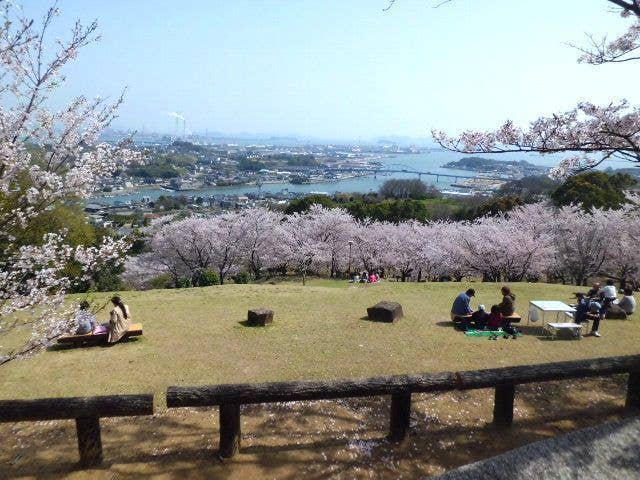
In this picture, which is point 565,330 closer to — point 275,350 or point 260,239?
point 275,350

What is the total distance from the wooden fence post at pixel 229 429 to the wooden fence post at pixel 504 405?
284 cm

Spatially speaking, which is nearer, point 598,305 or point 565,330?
point 565,330

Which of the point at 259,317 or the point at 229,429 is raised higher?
the point at 229,429

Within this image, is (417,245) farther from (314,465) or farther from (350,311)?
(314,465)

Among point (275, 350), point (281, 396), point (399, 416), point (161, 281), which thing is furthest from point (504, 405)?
point (161, 281)

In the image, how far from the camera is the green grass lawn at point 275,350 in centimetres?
727

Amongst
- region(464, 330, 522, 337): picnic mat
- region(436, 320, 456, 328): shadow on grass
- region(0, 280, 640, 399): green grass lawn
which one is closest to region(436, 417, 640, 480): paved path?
region(0, 280, 640, 399): green grass lawn

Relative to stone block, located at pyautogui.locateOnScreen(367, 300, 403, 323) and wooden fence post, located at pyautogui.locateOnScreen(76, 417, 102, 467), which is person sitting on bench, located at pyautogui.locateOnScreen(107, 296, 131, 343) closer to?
wooden fence post, located at pyautogui.locateOnScreen(76, 417, 102, 467)

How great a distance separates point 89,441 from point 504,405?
4369mm

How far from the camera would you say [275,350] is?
8.53 m

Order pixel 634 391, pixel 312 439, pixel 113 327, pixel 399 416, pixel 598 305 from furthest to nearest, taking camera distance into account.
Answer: pixel 598 305, pixel 113 327, pixel 634 391, pixel 312 439, pixel 399 416

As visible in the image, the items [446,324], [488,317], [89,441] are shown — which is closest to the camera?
[89,441]

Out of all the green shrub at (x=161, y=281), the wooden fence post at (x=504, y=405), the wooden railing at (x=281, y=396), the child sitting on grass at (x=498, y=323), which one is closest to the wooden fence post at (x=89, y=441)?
the wooden railing at (x=281, y=396)

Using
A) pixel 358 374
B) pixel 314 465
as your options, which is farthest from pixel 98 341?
pixel 314 465
